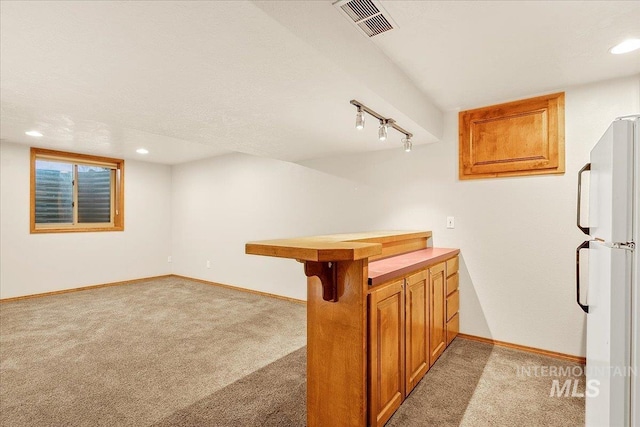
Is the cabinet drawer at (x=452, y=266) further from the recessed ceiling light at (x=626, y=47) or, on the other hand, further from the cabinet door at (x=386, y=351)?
the recessed ceiling light at (x=626, y=47)

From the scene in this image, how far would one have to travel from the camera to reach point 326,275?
1.66 meters

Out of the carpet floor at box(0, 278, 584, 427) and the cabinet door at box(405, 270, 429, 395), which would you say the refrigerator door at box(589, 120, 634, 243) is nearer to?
the cabinet door at box(405, 270, 429, 395)

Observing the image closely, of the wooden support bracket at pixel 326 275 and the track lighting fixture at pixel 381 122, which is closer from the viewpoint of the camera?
the wooden support bracket at pixel 326 275

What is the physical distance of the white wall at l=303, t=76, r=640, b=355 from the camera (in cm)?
267

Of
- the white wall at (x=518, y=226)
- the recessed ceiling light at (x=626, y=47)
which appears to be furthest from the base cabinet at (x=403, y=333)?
the recessed ceiling light at (x=626, y=47)

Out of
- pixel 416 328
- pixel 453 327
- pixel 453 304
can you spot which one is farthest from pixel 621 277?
pixel 453 327

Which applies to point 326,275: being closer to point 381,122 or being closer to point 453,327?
point 381,122

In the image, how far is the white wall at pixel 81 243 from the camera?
14.9 ft

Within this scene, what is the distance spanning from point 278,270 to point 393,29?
146 inches

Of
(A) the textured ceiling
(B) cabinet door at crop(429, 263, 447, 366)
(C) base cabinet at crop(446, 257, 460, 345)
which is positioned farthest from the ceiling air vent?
(C) base cabinet at crop(446, 257, 460, 345)

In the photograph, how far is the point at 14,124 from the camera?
11.4ft

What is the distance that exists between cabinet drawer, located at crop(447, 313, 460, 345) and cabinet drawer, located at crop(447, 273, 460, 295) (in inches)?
11.0

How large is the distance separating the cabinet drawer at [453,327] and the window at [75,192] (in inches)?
225

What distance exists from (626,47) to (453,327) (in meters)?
2.55
